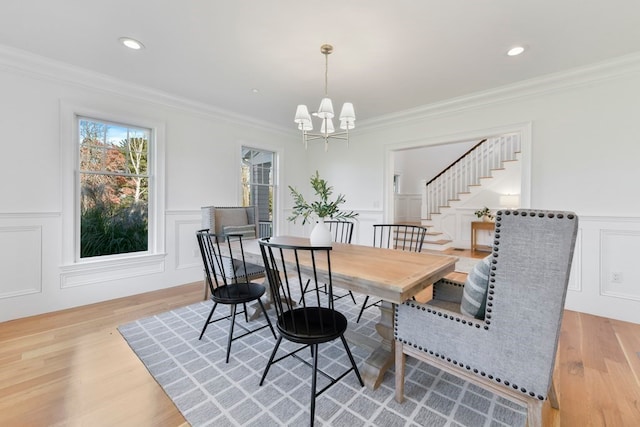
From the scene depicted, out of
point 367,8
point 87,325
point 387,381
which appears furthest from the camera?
point 87,325

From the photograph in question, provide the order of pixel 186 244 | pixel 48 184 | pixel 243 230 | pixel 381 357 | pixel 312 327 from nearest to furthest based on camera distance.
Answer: pixel 312 327, pixel 381 357, pixel 48 184, pixel 243 230, pixel 186 244

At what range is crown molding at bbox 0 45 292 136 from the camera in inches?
102

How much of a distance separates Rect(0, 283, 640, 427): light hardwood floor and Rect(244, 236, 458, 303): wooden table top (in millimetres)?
977

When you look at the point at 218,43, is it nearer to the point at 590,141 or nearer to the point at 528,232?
the point at 528,232

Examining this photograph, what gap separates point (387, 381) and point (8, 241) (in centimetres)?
366

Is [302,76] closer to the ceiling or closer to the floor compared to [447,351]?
closer to the ceiling

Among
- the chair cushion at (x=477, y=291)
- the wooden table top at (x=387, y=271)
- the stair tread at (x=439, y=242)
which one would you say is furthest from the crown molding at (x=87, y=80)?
the stair tread at (x=439, y=242)

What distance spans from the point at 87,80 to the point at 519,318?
427 cm

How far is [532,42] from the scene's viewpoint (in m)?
2.36

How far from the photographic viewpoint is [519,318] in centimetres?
118

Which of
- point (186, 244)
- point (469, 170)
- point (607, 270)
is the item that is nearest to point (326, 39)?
point (186, 244)

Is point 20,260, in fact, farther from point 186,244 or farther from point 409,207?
point 409,207

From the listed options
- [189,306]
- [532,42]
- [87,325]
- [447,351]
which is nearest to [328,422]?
[447,351]

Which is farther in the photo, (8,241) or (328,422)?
(8,241)
